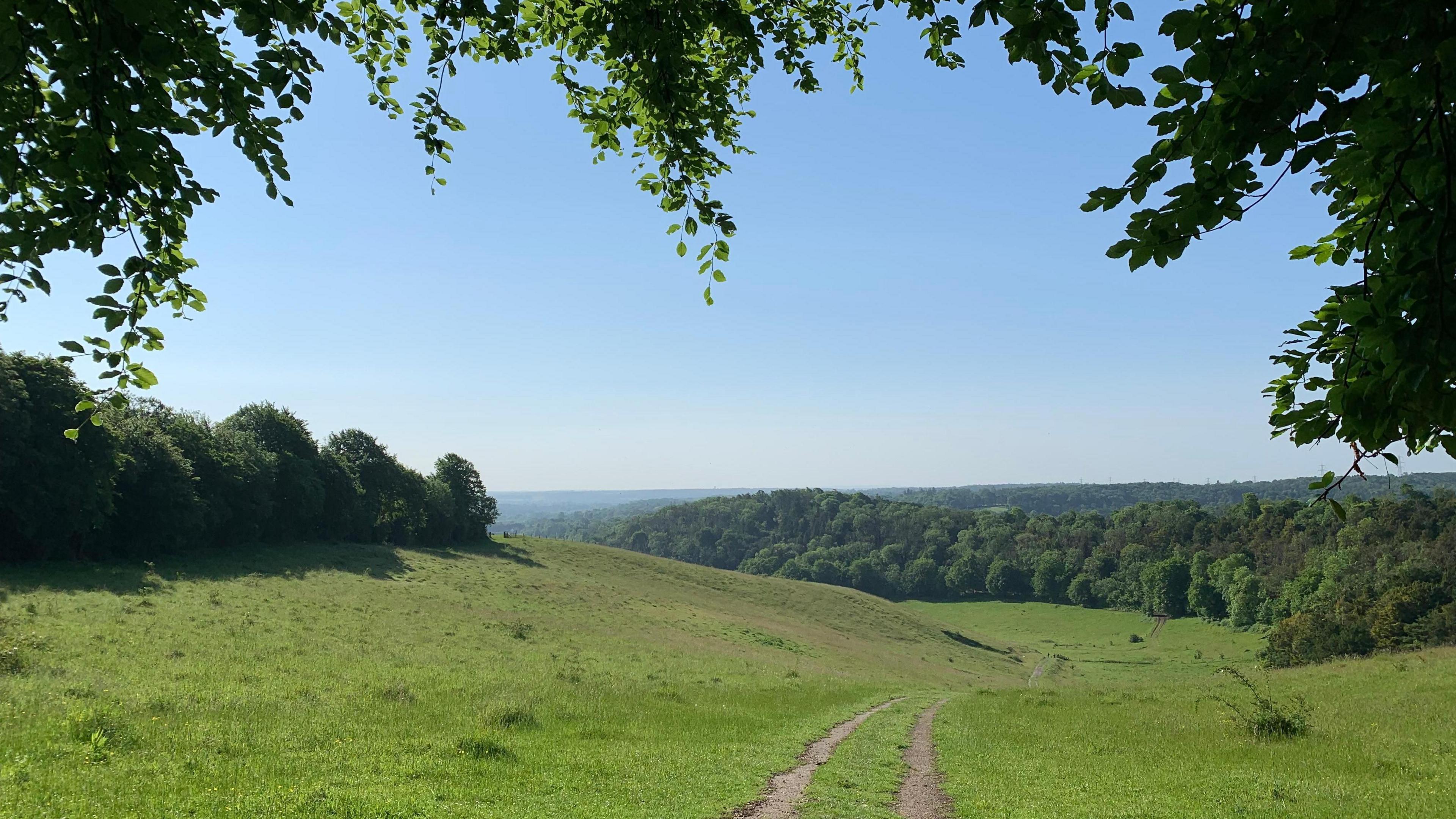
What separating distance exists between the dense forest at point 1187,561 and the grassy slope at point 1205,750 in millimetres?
31628

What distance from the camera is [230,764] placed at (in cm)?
1141

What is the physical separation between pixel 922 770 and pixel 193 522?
43790mm

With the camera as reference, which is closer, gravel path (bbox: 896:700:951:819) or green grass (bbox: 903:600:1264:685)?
gravel path (bbox: 896:700:951:819)

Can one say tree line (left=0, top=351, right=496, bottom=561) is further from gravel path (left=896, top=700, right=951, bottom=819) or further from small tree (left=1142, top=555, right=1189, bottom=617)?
small tree (left=1142, top=555, right=1189, bottom=617)

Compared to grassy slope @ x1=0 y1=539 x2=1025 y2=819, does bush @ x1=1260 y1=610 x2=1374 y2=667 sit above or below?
below

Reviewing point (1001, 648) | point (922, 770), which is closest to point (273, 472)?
point (922, 770)

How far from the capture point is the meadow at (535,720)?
1089 cm

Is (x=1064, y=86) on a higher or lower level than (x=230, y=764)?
higher

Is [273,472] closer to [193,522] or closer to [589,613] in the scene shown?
[193,522]

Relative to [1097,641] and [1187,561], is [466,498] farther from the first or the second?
[1187,561]

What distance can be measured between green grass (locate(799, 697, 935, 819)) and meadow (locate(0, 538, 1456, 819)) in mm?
79

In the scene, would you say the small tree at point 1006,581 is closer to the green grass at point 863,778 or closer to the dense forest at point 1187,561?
the dense forest at point 1187,561

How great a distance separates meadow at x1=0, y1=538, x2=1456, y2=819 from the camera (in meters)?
10.9

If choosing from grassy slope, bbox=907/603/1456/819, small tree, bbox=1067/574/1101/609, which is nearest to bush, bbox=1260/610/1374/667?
grassy slope, bbox=907/603/1456/819
